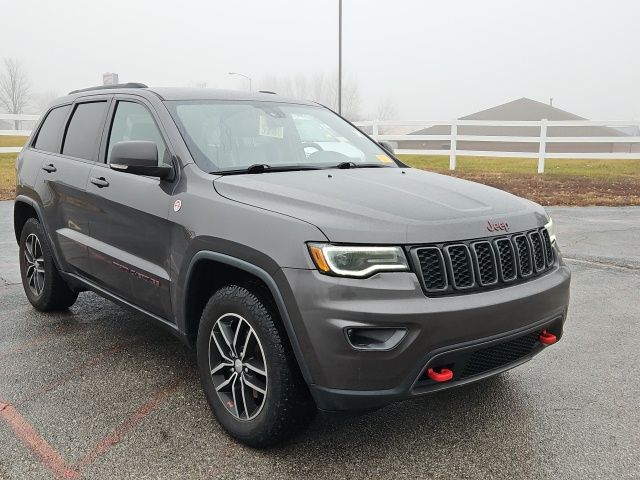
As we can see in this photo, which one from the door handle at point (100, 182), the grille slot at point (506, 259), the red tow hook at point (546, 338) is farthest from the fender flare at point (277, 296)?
the door handle at point (100, 182)

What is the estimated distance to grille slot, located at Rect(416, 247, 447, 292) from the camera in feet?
8.61

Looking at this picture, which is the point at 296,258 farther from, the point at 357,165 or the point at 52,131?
the point at 52,131

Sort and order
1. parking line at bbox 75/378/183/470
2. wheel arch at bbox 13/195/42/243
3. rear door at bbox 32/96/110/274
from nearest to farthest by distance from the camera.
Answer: parking line at bbox 75/378/183/470 < rear door at bbox 32/96/110/274 < wheel arch at bbox 13/195/42/243

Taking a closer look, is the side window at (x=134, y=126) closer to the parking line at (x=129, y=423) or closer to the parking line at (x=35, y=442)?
the parking line at (x=129, y=423)

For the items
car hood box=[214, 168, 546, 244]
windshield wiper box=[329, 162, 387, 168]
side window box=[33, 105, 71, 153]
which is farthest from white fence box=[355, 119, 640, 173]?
car hood box=[214, 168, 546, 244]

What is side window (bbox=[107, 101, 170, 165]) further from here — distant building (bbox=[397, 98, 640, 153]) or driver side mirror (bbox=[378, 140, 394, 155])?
distant building (bbox=[397, 98, 640, 153])

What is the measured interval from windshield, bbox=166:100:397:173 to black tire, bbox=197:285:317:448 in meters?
0.80

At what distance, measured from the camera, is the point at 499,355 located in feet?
9.45

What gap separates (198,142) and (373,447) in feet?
6.29

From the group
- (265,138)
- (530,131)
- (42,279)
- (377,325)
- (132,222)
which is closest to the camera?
(377,325)

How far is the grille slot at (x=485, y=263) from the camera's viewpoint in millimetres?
2754

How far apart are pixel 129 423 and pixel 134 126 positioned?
1.85 metres

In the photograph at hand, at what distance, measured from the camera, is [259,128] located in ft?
12.9

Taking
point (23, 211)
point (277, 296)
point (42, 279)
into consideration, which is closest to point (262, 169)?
point (277, 296)
